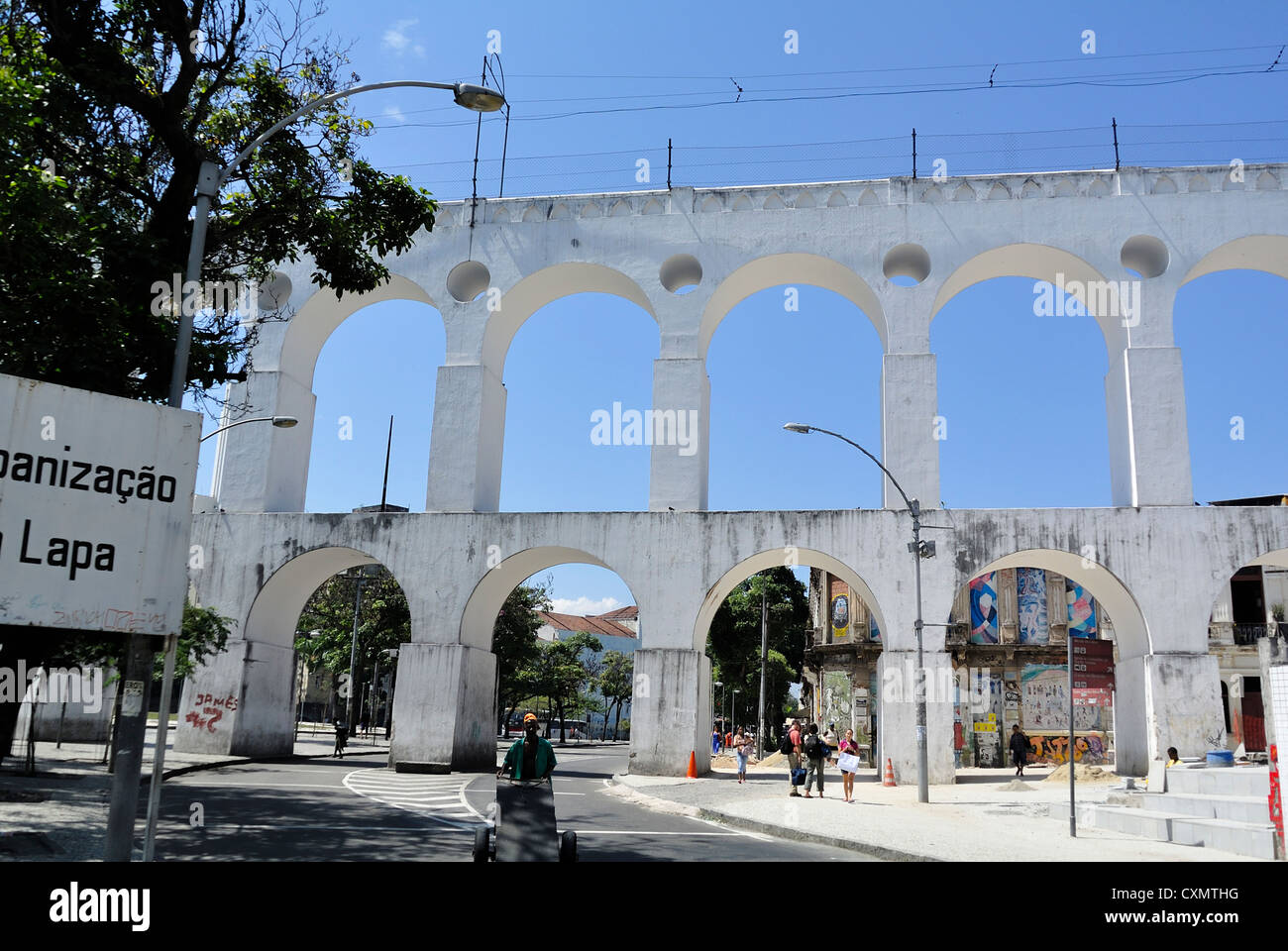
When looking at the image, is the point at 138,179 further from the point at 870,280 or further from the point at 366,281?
the point at 870,280

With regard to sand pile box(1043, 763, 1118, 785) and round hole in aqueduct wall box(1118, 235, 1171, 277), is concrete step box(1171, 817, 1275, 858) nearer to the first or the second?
sand pile box(1043, 763, 1118, 785)

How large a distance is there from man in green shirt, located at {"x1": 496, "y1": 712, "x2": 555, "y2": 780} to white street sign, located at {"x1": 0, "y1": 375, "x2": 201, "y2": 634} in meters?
3.03

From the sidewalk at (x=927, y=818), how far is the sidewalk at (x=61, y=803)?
871cm

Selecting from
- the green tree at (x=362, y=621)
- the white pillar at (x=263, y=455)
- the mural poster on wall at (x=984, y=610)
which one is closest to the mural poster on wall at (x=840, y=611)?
the mural poster on wall at (x=984, y=610)

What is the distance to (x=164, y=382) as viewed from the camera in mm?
12430

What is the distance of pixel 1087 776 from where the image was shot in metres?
28.0

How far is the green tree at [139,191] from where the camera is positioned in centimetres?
1097

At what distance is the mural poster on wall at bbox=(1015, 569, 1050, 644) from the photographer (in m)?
37.5

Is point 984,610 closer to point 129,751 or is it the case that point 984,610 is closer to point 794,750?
Answer: point 794,750

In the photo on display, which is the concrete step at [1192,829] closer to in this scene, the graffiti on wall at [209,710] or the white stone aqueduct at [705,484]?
the white stone aqueduct at [705,484]

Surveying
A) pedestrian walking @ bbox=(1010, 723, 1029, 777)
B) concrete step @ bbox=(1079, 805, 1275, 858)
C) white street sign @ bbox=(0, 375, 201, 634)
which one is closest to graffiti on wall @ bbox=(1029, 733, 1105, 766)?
pedestrian walking @ bbox=(1010, 723, 1029, 777)
